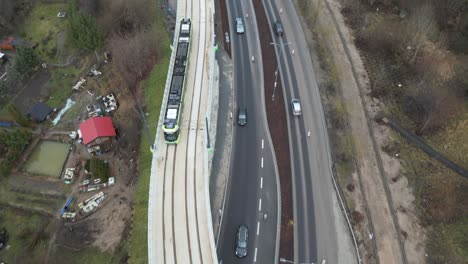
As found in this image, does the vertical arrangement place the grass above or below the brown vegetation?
below

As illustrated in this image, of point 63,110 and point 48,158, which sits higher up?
point 63,110

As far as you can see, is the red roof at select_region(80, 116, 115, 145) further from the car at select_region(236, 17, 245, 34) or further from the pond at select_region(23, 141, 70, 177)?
the car at select_region(236, 17, 245, 34)

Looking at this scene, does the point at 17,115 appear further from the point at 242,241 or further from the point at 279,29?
the point at 279,29

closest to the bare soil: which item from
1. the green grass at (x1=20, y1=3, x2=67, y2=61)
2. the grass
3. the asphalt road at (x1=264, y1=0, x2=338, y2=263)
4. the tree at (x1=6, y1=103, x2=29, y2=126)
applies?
the asphalt road at (x1=264, y1=0, x2=338, y2=263)

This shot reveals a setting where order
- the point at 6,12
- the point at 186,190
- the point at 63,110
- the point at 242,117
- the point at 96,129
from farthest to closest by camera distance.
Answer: the point at 6,12 → the point at 63,110 → the point at 96,129 → the point at 242,117 → the point at 186,190

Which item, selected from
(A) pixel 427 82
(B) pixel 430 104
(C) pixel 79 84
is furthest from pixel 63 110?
(A) pixel 427 82

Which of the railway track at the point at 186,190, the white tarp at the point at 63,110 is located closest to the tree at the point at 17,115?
the white tarp at the point at 63,110

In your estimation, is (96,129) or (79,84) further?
(79,84)
